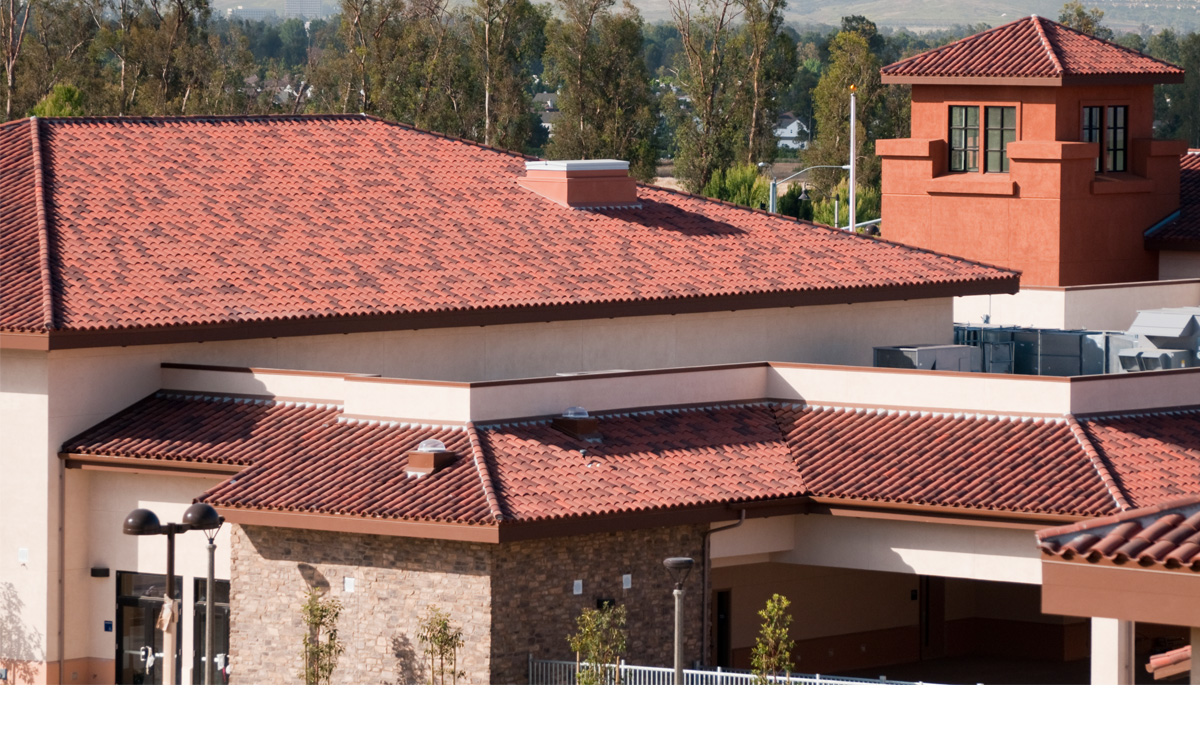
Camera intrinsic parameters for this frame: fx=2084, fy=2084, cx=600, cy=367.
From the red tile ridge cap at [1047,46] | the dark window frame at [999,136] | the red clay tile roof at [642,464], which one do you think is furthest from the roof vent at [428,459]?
the dark window frame at [999,136]

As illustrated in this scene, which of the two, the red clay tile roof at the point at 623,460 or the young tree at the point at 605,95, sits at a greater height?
the young tree at the point at 605,95

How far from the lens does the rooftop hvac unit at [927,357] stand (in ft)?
139

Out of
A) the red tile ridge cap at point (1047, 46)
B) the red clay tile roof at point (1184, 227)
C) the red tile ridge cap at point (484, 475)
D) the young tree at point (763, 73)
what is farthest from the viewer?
the young tree at point (763, 73)

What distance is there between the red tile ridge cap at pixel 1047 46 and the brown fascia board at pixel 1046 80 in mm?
302

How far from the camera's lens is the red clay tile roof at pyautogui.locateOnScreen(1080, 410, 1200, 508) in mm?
32812

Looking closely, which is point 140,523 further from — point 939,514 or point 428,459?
point 939,514

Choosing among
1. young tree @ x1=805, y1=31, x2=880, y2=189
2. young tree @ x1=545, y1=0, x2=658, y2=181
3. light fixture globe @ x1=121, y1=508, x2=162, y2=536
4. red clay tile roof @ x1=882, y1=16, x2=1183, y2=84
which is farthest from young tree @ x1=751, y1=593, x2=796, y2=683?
young tree @ x1=805, y1=31, x2=880, y2=189

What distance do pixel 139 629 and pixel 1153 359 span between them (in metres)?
21.9

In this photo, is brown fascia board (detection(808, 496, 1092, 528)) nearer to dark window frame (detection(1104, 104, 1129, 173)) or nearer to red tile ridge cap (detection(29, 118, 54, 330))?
red tile ridge cap (detection(29, 118, 54, 330))

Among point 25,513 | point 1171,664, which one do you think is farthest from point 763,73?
point 1171,664

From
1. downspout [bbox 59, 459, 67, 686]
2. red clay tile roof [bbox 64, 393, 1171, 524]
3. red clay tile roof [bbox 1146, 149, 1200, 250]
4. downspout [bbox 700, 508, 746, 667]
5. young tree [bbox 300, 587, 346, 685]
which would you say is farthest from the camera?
red clay tile roof [bbox 1146, 149, 1200, 250]

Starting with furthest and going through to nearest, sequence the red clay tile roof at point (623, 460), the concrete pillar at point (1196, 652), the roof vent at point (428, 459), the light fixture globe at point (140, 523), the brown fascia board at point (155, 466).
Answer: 1. the brown fascia board at point (155, 466)
2. the roof vent at point (428, 459)
3. the red clay tile roof at point (623, 460)
4. the light fixture globe at point (140, 523)
5. the concrete pillar at point (1196, 652)

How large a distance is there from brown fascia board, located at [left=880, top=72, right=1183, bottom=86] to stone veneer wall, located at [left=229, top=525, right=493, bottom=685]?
26.4 m

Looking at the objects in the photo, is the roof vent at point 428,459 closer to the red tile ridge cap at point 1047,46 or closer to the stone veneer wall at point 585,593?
the stone veneer wall at point 585,593
